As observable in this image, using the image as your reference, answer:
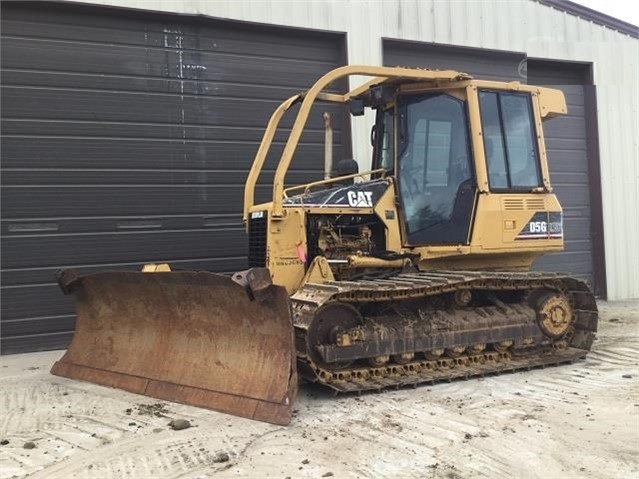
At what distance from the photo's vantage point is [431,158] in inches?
240

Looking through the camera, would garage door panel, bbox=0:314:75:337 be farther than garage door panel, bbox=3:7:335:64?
No

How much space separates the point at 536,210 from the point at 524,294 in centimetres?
89

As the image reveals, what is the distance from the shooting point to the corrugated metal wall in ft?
29.3

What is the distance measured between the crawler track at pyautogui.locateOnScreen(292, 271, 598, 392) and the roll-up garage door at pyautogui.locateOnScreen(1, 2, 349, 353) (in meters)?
3.68

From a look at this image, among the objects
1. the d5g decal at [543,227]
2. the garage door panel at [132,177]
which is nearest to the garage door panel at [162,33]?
the garage door panel at [132,177]

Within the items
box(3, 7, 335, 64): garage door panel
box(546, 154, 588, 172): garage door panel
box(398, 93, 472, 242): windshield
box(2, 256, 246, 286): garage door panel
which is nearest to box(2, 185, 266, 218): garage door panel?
box(2, 256, 246, 286): garage door panel

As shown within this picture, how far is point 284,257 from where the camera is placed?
5.53 meters

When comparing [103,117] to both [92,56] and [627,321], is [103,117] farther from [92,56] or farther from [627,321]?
[627,321]

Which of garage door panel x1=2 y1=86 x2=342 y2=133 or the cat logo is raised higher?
garage door panel x1=2 y1=86 x2=342 y2=133

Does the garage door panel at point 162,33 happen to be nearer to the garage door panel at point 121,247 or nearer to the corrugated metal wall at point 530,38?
the corrugated metal wall at point 530,38

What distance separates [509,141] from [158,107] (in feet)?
15.5

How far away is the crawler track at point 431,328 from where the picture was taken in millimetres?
4988

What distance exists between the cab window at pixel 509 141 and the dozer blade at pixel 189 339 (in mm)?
2899

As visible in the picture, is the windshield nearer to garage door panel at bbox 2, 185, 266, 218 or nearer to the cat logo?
the cat logo
